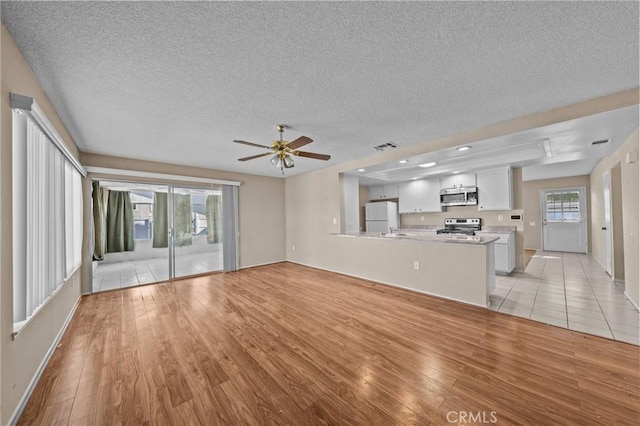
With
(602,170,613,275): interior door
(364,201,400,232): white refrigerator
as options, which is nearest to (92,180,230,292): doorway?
(364,201,400,232): white refrigerator

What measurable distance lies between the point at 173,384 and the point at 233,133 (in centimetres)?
273

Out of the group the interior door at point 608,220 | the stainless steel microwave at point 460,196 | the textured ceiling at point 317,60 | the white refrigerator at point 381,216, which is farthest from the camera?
the white refrigerator at point 381,216

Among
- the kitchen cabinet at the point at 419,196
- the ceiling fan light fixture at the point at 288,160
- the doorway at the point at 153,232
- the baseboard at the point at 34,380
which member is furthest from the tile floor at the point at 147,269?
the kitchen cabinet at the point at 419,196

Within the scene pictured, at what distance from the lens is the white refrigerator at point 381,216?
656 centimetres

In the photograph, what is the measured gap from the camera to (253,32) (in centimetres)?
146

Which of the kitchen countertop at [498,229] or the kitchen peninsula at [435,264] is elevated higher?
the kitchen countertop at [498,229]

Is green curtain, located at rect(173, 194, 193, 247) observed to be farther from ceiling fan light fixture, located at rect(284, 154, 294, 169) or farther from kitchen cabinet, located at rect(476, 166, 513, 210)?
kitchen cabinet, located at rect(476, 166, 513, 210)

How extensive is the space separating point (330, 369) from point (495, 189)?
4.96 meters

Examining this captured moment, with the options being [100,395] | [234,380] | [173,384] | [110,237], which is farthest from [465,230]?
[110,237]

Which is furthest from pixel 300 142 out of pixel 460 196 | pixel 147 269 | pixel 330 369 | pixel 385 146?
pixel 147 269

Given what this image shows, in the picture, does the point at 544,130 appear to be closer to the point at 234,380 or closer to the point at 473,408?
the point at 473,408

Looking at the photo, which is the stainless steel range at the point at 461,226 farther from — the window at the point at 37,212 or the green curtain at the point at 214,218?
the window at the point at 37,212

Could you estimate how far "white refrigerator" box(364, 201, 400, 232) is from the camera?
6.56 m

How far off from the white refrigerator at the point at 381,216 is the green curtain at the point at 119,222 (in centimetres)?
625
